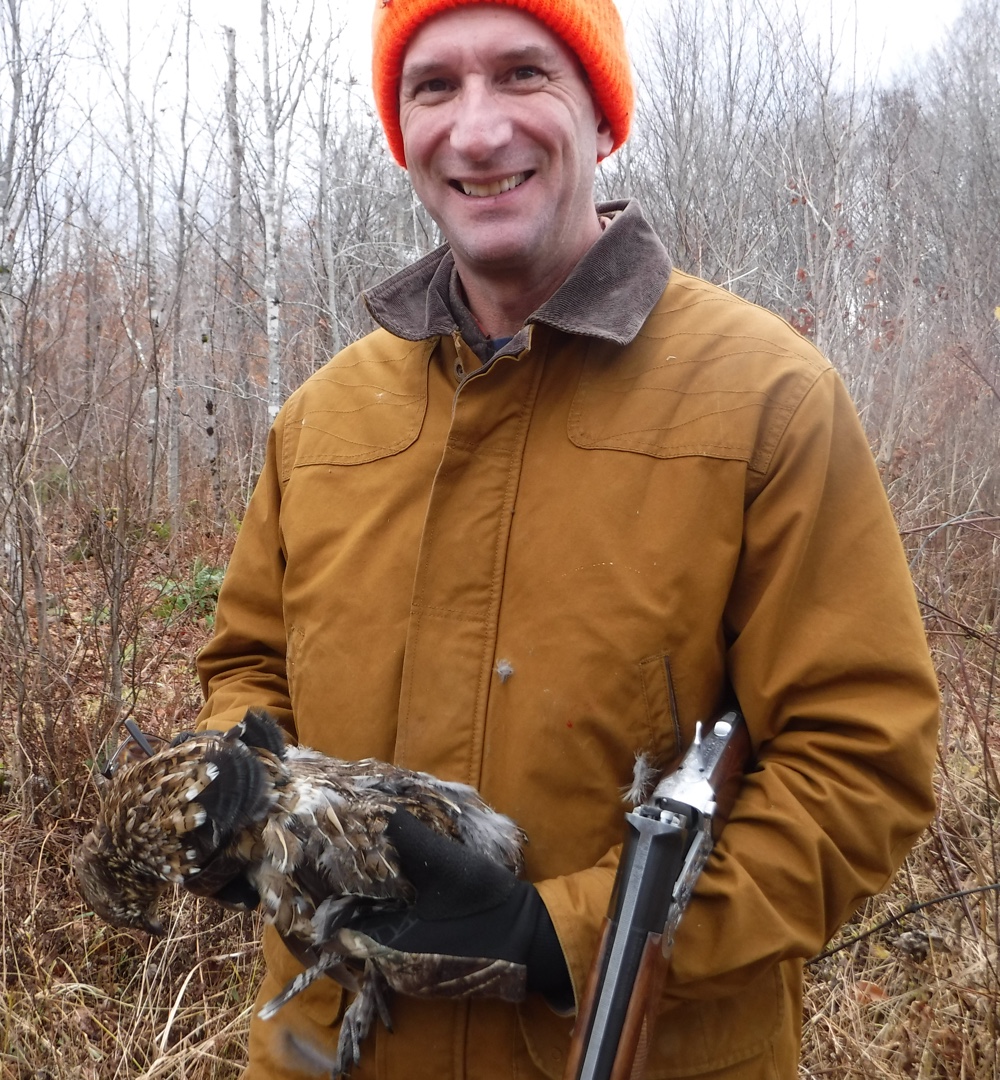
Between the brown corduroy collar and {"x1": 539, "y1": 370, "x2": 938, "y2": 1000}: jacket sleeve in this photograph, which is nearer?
{"x1": 539, "y1": 370, "x2": 938, "y2": 1000}: jacket sleeve

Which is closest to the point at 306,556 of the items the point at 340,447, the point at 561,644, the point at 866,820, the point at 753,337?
the point at 340,447

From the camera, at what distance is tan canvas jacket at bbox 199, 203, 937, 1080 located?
1.63 m

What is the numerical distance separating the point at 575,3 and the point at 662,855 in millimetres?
1919

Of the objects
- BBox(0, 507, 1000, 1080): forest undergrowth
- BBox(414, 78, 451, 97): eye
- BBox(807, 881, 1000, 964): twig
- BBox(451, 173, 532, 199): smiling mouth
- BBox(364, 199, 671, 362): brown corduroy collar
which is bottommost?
BBox(0, 507, 1000, 1080): forest undergrowth

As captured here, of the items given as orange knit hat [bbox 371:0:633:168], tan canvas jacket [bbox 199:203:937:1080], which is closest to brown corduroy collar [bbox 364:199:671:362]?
tan canvas jacket [bbox 199:203:937:1080]

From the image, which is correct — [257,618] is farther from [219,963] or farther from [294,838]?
[219,963]

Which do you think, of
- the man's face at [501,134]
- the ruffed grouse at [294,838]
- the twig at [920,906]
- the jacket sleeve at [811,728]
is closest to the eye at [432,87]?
the man's face at [501,134]

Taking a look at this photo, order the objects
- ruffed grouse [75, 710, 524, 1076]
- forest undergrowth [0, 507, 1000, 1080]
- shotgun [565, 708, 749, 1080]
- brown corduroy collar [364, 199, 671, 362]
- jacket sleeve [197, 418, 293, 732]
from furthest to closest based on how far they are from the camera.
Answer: forest undergrowth [0, 507, 1000, 1080]
jacket sleeve [197, 418, 293, 732]
brown corduroy collar [364, 199, 671, 362]
ruffed grouse [75, 710, 524, 1076]
shotgun [565, 708, 749, 1080]

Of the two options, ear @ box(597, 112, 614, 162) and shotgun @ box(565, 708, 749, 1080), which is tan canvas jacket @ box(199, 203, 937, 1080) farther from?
ear @ box(597, 112, 614, 162)

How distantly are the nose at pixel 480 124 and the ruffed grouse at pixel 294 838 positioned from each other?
1.47 m

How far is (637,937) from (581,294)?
4.45 ft

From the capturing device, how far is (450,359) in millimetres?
2191

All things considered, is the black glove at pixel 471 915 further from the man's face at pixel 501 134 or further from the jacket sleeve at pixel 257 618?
the man's face at pixel 501 134

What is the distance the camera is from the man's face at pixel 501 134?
2.00 metres
